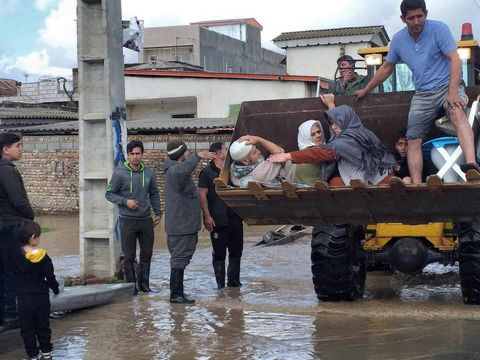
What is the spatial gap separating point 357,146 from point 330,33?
953 inches

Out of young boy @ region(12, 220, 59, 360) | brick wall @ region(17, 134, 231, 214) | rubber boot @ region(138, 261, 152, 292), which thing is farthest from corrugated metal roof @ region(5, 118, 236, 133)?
young boy @ region(12, 220, 59, 360)

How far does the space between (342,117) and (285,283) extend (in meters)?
3.46

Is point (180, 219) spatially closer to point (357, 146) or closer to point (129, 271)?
point (129, 271)

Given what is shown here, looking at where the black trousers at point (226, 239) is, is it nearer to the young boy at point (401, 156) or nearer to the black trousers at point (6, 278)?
the young boy at point (401, 156)

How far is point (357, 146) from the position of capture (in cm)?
691

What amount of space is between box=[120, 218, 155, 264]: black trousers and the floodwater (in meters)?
0.53

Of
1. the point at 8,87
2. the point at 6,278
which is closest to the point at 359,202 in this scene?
the point at 6,278

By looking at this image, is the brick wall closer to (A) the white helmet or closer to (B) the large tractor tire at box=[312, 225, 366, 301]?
(B) the large tractor tire at box=[312, 225, 366, 301]

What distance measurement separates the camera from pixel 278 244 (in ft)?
46.0

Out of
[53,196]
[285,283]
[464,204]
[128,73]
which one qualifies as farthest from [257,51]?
[464,204]

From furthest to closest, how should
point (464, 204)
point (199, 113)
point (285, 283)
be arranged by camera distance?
point (199, 113) → point (285, 283) → point (464, 204)

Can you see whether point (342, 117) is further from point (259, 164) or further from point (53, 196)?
point (53, 196)

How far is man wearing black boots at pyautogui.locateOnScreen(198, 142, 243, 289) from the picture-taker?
30.9 feet

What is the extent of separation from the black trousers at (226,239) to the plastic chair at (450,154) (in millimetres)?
3295
